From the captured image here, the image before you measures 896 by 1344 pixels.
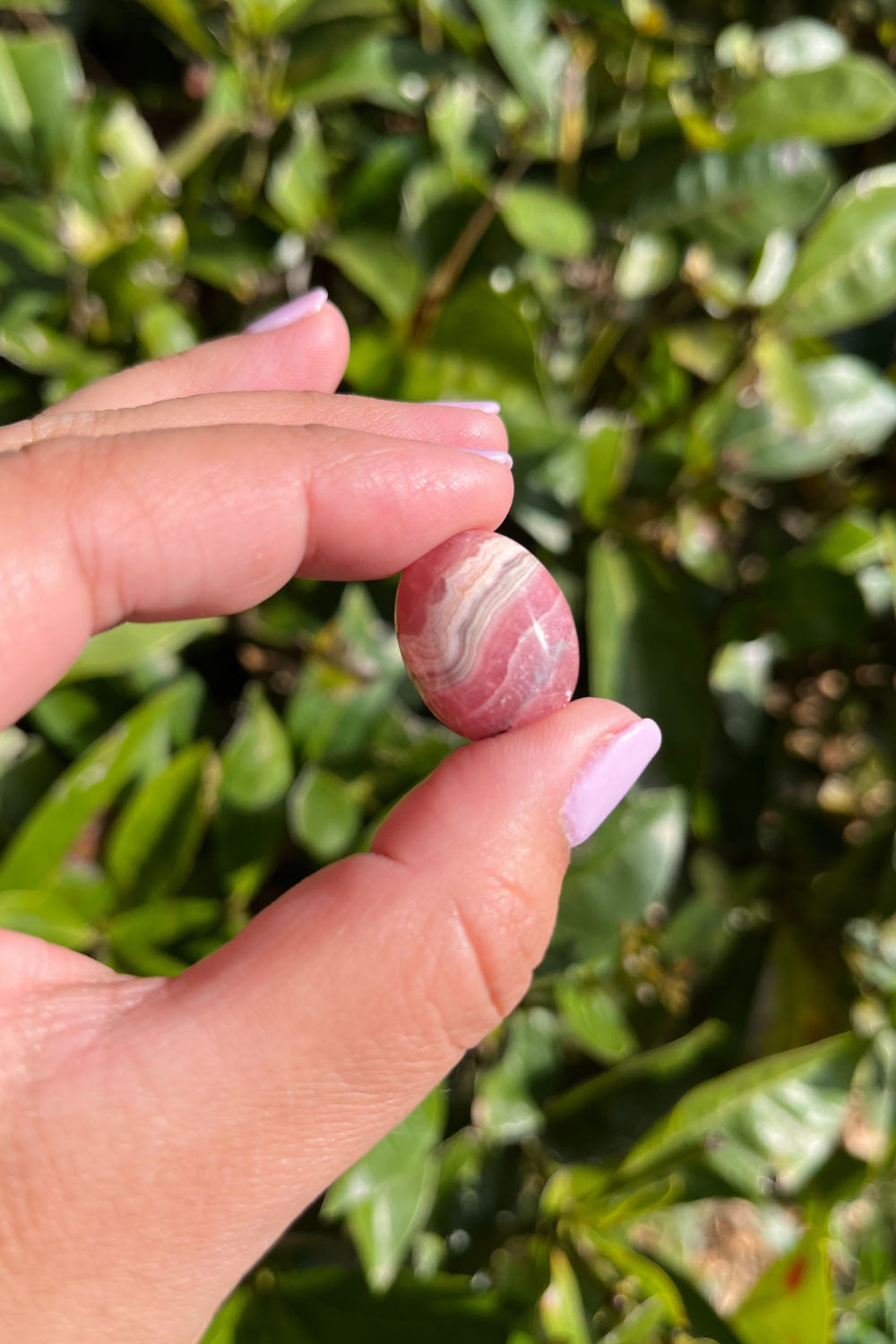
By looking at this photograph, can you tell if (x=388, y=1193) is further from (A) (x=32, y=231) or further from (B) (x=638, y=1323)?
(A) (x=32, y=231)

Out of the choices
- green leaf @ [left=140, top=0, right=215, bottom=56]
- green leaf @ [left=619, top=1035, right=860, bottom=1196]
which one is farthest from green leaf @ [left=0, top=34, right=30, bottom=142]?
green leaf @ [left=619, top=1035, right=860, bottom=1196]

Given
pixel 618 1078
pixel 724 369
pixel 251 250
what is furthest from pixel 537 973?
pixel 251 250

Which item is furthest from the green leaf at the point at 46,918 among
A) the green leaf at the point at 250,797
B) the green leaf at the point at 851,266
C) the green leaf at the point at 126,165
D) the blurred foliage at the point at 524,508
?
the green leaf at the point at 851,266

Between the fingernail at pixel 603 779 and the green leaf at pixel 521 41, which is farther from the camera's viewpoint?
the green leaf at pixel 521 41

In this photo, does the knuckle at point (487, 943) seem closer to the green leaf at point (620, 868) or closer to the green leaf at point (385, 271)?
the green leaf at point (620, 868)

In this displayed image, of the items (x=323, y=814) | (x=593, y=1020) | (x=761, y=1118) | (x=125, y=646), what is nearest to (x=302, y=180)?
(x=125, y=646)

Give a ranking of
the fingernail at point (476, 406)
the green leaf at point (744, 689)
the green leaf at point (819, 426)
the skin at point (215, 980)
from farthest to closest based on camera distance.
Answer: the green leaf at point (744, 689)
the green leaf at point (819, 426)
the fingernail at point (476, 406)
the skin at point (215, 980)
